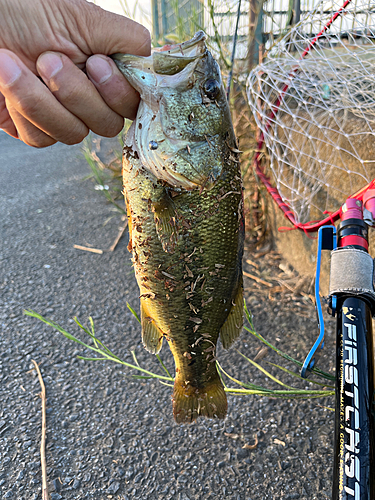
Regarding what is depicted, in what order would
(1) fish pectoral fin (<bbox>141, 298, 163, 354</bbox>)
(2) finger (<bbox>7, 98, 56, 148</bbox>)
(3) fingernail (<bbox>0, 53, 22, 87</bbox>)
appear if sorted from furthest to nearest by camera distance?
(1) fish pectoral fin (<bbox>141, 298, 163, 354</bbox>) → (2) finger (<bbox>7, 98, 56, 148</bbox>) → (3) fingernail (<bbox>0, 53, 22, 87</bbox>)

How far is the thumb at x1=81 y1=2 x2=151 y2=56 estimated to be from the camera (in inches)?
47.5

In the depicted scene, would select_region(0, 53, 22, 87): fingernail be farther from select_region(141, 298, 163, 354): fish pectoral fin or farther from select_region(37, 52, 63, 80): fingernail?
select_region(141, 298, 163, 354): fish pectoral fin

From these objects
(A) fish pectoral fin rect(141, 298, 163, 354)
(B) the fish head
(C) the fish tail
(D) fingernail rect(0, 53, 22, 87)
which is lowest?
(C) the fish tail

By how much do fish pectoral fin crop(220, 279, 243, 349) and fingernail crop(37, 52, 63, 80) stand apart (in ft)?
3.25

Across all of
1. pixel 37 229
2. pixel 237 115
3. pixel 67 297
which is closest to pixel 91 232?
pixel 37 229

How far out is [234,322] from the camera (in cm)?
151

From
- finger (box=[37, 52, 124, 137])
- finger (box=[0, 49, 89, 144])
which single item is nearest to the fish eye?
finger (box=[37, 52, 124, 137])

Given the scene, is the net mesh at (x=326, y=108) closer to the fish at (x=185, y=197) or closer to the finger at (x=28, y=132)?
the fish at (x=185, y=197)

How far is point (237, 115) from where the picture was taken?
12.4 ft

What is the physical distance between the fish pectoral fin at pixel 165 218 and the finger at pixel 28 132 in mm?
578

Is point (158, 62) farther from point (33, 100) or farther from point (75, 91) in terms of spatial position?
point (33, 100)

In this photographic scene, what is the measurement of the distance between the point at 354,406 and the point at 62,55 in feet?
4.63

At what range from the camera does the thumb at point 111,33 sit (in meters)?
1.21

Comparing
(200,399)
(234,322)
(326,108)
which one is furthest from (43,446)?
(326,108)
